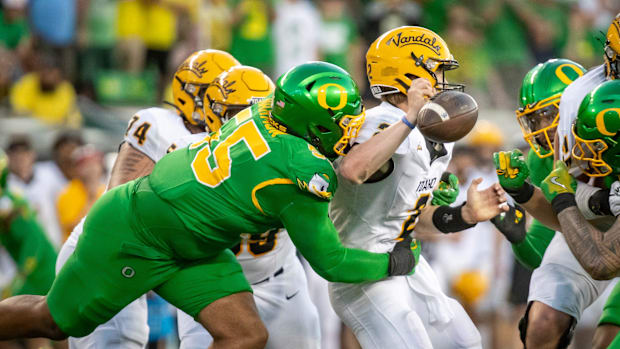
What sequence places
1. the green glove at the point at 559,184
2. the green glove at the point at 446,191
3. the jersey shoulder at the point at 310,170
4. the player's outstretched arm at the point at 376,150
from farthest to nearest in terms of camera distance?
the green glove at the point at 446,191, the green glove at the point at 559,184, the player's outstretched arm at the point at 376,150, the jersey shoulder at the point at 310,170

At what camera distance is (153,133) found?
5.65 m

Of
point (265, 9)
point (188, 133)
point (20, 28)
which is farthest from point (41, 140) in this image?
point (188, 133)

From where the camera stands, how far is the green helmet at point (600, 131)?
14.6 feet

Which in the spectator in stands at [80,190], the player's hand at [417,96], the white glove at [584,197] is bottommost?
the spectator in stands at [80,190]

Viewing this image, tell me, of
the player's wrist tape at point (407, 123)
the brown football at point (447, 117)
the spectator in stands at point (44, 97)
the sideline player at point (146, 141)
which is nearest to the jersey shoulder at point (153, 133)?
the sideline player at point (146, 141)

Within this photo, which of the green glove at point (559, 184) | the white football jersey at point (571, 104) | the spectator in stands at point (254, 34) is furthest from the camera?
the spectator in stands at point (254, 34)

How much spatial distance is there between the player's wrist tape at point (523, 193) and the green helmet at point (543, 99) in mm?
345

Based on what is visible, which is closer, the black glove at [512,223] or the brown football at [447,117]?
the brown football at [447,117]

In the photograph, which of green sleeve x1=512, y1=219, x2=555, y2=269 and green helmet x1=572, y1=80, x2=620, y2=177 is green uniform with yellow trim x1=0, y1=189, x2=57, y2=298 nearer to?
green sleeve x1=512, y1=219, x2=555, y2=269

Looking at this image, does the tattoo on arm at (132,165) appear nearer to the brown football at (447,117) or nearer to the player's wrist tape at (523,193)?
the brown football at (447,117)

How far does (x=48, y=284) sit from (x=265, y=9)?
5.42 metres

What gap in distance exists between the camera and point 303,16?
37.9ft

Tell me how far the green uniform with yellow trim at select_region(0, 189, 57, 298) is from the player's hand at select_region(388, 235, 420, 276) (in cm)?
333

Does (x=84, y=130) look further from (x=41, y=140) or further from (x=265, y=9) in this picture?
(x=265, y=9)
